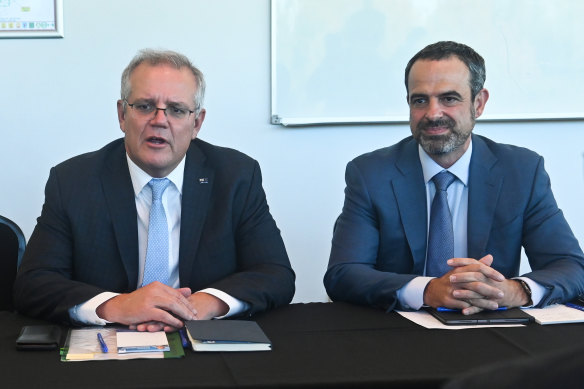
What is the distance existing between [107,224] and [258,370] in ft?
3.49

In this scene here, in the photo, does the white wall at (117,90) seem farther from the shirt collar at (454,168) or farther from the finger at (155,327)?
the finger at (155,327)

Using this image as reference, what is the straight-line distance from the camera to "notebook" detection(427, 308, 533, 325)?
188 cm

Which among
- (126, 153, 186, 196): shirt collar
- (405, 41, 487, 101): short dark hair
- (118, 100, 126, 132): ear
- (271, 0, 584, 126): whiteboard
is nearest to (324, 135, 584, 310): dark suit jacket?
(405, 41, 487, 101): short dark hair

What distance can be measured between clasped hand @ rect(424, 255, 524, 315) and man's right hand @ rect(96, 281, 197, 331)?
694 millimetres

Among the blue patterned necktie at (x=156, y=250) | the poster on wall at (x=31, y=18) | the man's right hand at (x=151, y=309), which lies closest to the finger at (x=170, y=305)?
the man's right hand at (x=151, y=309)

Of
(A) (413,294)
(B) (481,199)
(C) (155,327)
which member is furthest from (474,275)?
(C) (155,327)

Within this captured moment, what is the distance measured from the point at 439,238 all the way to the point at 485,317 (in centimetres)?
60

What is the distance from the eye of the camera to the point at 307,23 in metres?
3.62

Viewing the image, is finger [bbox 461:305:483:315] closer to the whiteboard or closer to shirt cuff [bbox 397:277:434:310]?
shirt cuff [bbox 397:277:434:310]

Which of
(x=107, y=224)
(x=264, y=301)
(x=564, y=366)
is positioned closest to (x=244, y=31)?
(x=107, y=224)

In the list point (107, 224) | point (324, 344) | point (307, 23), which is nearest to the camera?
point (324, 344)

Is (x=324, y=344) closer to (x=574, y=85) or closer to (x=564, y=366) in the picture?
(x=564, y=366)

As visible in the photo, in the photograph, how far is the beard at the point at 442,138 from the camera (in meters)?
2.55

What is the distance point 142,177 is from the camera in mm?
2408
